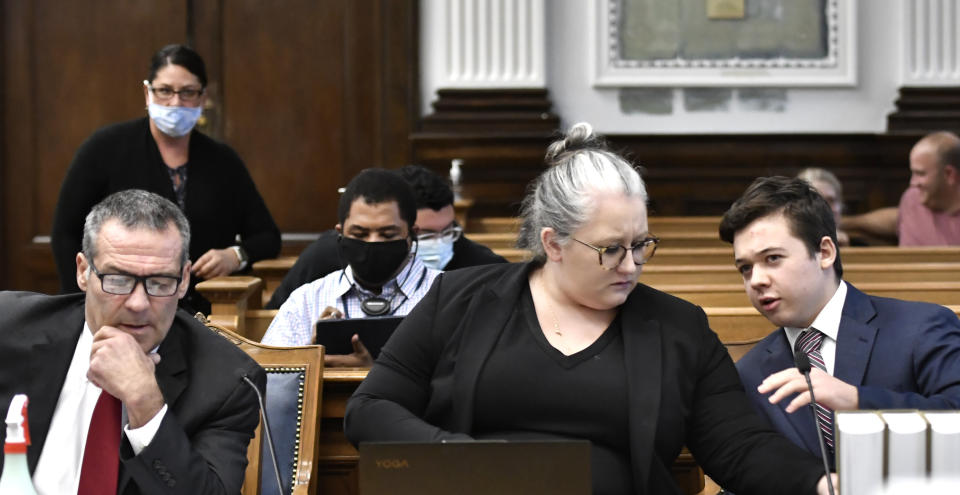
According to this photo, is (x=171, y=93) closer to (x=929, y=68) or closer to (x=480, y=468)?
(x=480, y=468)

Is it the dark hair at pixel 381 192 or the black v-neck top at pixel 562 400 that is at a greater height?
the dark hair at pixel 381 192

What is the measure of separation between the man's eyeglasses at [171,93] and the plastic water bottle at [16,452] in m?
2.50

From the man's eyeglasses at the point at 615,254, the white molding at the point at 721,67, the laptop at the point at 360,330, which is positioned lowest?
the laptop at the point at 360,330

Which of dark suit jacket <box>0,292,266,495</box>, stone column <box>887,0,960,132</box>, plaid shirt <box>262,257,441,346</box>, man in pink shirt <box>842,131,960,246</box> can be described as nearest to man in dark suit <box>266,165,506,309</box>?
plaid shirt <box>262,257,441,346</box>

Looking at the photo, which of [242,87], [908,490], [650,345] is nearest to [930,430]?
[908,490]

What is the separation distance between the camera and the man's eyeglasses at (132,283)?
2.27 metres

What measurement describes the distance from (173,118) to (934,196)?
12.2 feet

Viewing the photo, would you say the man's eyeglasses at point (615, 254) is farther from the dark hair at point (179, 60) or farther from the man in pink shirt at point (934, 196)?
the man in pink shirt at point (934, 196)

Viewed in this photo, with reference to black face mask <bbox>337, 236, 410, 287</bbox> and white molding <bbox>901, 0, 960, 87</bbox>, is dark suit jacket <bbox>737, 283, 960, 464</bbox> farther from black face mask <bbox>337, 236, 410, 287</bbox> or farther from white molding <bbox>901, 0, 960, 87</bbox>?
white molding <bbox>901, 0, 960, 87</bbox>

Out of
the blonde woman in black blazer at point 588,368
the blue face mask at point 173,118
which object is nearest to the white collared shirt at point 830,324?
the blonde woman in black blazer at point 588,368

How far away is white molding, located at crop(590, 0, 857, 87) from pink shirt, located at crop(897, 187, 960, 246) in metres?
1.40

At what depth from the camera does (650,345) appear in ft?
7.98

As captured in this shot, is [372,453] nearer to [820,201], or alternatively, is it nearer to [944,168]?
[820,201]

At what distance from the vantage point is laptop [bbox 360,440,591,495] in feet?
6.47
